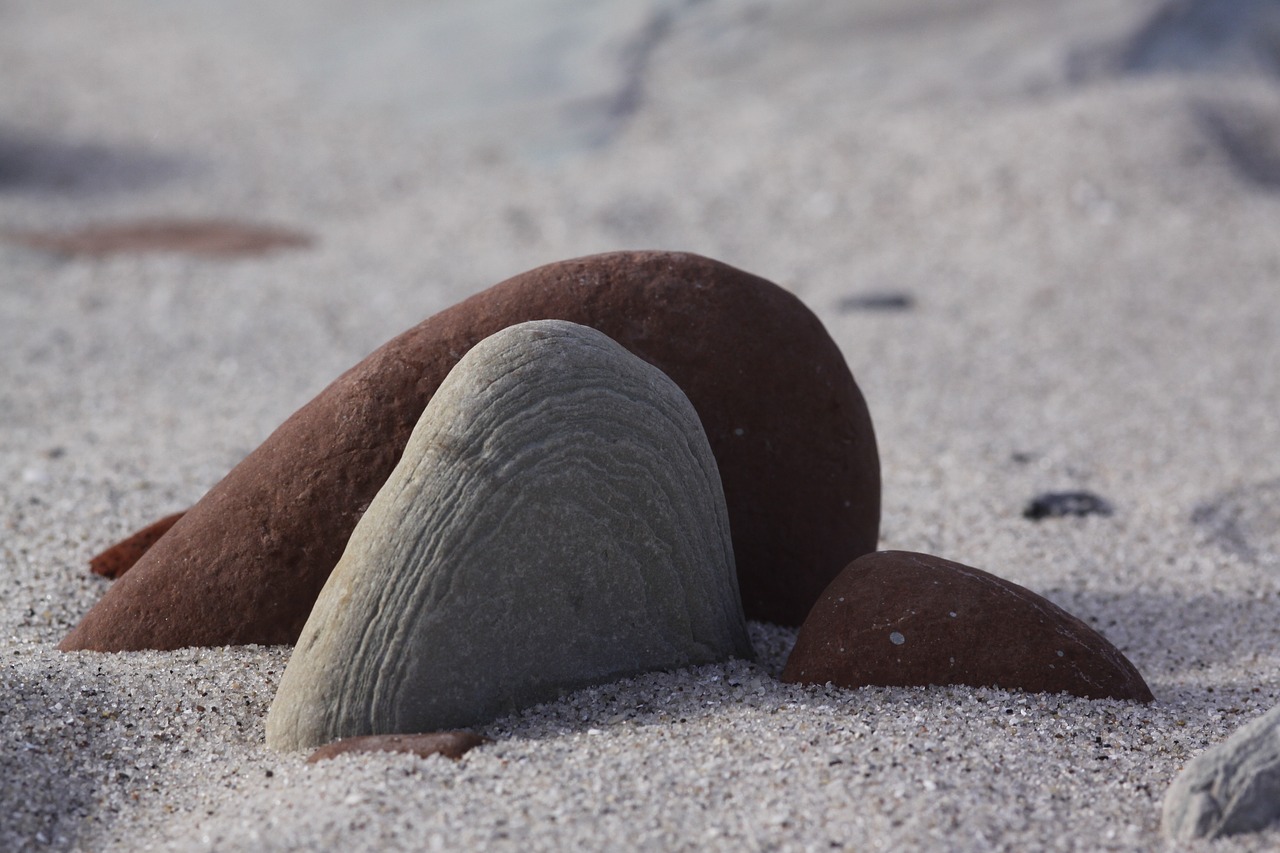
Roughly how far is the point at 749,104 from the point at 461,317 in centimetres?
851

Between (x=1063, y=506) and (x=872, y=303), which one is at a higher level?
(x=872, y=303)

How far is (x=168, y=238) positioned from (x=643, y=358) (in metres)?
6.70

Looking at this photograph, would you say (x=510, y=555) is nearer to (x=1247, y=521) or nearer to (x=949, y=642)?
(x=949, y=642)

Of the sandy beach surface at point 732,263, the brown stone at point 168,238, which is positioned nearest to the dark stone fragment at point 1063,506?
the sandy beach surface at point 732,263

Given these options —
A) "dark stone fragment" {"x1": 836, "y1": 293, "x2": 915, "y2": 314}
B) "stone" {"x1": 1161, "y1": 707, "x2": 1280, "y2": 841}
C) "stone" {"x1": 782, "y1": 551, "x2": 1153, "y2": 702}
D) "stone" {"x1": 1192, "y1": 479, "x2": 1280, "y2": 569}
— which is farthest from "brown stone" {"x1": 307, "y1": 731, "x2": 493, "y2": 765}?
"dark stone fragment" {"x1": 836, "y1": 293, "x2": 915, "y2": 314}

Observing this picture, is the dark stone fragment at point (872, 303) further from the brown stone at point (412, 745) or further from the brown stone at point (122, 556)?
the brown stone at point (412, 745)

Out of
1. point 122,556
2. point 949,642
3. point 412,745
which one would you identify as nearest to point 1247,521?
point 949,642

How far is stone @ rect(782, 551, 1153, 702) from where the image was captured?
291 centimetres

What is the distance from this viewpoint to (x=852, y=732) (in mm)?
2627

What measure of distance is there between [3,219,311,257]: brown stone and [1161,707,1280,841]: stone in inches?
296

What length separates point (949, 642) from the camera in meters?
2.93

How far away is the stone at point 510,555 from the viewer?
267 centimetres

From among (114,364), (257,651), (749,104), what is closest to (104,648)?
(257,651)

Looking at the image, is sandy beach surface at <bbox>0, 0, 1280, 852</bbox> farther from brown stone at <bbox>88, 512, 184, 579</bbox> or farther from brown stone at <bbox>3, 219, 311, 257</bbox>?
brown stone at <bbox>3, 219, 311, 257</bbox>
